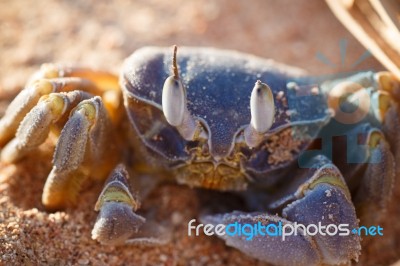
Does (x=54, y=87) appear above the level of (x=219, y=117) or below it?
above

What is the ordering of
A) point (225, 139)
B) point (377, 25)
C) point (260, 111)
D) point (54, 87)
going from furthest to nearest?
point (377, 25)
point (54, 87)
point (225, 139)
point (260, 111)

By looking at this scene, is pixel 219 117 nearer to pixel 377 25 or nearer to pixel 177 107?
pixel 177 107

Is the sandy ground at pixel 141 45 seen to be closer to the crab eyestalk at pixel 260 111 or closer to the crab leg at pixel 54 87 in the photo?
the crab leg at pixel 54 87

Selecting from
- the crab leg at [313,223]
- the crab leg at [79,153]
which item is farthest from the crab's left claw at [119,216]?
the crab leg at [313,223]

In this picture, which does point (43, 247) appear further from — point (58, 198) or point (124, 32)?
point (124, 32)

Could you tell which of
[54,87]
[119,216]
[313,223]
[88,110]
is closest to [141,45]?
[54,87]

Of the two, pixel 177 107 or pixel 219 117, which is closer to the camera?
pixel 177 107

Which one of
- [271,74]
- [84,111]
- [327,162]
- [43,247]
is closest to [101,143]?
[84,111]
